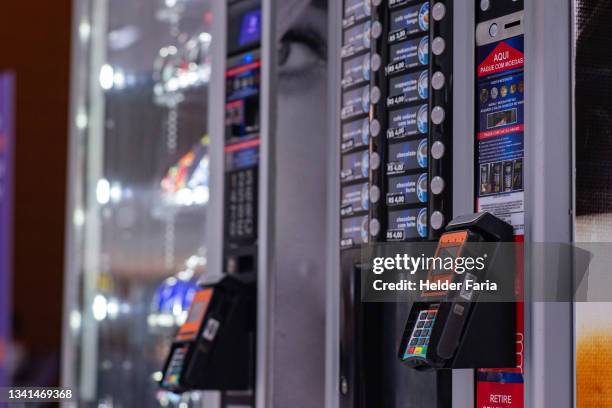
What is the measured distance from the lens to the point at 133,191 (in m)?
4.39

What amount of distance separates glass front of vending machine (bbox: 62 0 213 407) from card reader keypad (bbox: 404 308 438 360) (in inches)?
58.8

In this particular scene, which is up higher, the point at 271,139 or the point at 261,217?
the point at 271,139

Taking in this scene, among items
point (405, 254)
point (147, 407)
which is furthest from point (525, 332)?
point (147, 407)

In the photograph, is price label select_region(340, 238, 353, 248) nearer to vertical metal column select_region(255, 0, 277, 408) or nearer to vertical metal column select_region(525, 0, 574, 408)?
vertical metal column select_region(255, 0, 277, 408)

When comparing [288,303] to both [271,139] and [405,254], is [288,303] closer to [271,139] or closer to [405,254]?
[271,139]

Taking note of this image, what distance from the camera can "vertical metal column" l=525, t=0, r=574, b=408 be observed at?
7.56 feet

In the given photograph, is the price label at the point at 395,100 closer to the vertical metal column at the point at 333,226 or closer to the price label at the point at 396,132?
the price label at the point at 396,132

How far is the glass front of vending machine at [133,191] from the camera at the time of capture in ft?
13.3

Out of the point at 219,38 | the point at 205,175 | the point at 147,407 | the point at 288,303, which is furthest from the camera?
the point at 147,407

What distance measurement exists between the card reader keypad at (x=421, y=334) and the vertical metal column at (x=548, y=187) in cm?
19

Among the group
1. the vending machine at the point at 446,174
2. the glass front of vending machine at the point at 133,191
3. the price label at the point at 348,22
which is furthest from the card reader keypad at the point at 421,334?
the glass front of vending machine at the point at 133,191

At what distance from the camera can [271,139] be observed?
333cm

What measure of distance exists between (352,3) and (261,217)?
65 centimetres

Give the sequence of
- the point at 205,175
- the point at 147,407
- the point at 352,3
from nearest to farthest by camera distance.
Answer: the point at 352,3 → the point at 205,175 → the point at 147,407
